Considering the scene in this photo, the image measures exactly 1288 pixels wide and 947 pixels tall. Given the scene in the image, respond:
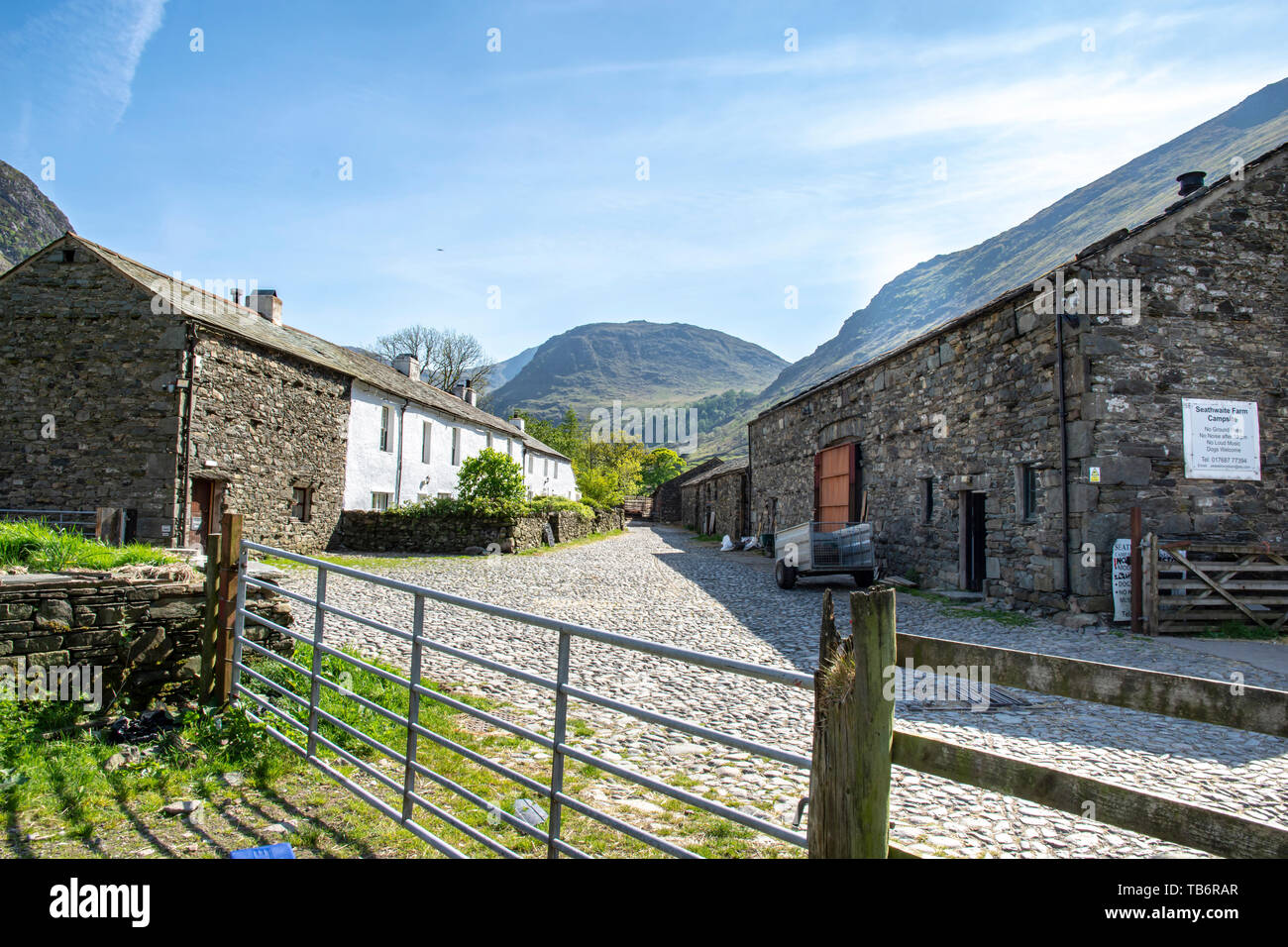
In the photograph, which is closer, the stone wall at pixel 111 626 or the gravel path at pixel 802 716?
the gravel path at pixel 802 716

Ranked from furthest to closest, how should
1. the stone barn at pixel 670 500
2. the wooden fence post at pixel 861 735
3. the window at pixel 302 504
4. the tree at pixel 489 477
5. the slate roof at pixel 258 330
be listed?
the stone barn at pixel 670 500 < the tree at pixel 489 477 < the window at pixel 302 504 < the slate roof at pixel 258 330 < the wooden fence post at pixel 861 735

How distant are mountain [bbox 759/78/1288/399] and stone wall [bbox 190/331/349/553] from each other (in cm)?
5033

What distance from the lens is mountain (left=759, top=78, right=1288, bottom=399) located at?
82.6 meters

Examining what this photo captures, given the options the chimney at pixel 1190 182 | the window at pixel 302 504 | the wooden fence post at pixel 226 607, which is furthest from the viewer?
the window at pixel 302 504

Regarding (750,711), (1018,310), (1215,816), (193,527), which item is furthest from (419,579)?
(1215,816)

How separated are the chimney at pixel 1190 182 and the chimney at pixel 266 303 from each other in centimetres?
2297

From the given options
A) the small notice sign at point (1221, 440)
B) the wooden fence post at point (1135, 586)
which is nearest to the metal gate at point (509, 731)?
the wooden fence post at point (1135, 586)

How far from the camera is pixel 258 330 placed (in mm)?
18688

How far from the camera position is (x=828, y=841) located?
207cm

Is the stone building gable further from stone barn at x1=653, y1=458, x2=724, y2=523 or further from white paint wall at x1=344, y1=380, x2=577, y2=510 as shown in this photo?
stone barn at x1=653, y1=458, x2=724, y2=523

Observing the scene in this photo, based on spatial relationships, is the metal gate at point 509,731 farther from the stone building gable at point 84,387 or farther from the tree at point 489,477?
the tree at point 489,477

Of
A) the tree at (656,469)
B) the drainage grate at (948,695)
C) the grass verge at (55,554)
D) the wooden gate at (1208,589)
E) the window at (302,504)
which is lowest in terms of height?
the drainage grate at (948,695)

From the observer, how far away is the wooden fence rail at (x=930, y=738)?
1.82 metres

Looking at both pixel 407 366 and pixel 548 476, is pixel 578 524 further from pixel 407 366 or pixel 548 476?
pixel 548 476
